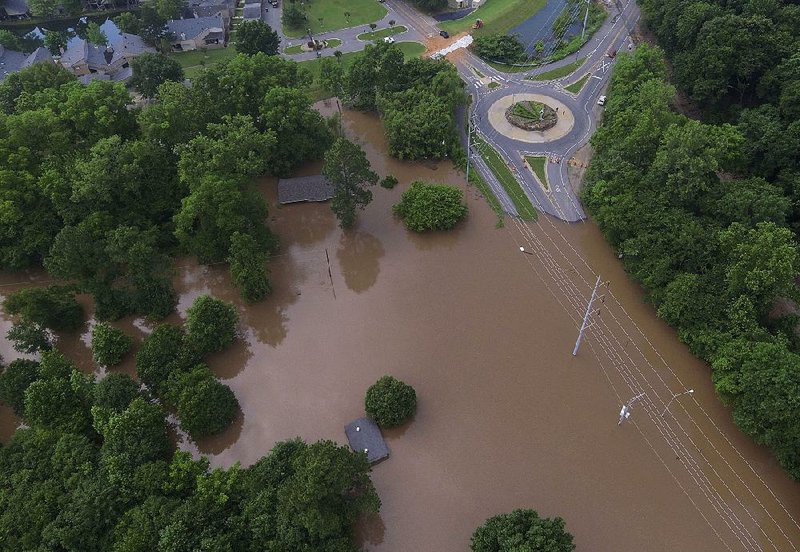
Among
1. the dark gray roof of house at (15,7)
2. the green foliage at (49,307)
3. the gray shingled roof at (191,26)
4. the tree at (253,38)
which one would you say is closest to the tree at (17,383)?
the green foliage at (49,307)

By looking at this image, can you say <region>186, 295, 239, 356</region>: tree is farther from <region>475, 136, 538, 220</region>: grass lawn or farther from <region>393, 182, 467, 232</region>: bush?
<region>475, 136, 538, 220</region>: grass lawn

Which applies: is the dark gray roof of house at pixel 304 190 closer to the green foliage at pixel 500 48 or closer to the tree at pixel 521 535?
the green foliage at pixel 500 48

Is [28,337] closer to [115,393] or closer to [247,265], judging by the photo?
[115,393]

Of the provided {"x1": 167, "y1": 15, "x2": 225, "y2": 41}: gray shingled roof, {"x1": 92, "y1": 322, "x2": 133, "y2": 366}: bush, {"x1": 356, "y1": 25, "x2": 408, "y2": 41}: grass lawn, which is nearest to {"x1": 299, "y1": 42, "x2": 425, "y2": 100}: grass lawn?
{"x1": 356, "y1": 25, "x2": 408, "y2": 41}: grass lawn

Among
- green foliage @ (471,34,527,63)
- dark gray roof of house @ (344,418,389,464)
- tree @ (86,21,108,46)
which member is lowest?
tree @ (86,21,108,46)

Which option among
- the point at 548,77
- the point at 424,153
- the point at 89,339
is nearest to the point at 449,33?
the point at 548,77

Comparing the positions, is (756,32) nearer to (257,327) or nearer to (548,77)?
(548,77)
